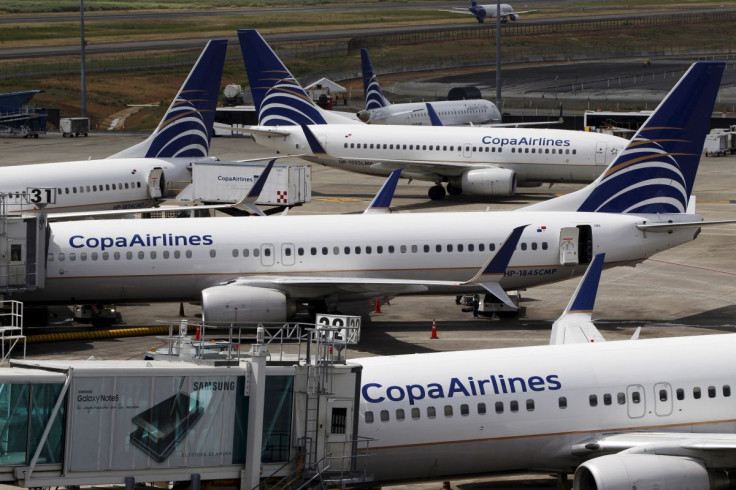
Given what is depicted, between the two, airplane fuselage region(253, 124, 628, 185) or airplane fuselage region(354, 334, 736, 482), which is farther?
airplane fuselage region(253, 124, 628, 185)

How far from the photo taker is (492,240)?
142 ft

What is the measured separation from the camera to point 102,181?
57.3 meters

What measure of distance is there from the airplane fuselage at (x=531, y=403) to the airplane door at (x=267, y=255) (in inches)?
649

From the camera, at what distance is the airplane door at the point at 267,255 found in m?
42.8

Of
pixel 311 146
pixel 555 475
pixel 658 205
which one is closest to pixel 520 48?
pixel 311 146

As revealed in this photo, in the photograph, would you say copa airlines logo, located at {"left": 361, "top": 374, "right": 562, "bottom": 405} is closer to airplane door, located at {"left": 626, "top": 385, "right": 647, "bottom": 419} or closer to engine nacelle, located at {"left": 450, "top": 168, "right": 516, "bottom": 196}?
airplane door, located at {"left": 626, "top": 385, "right": 647, "bottom": 419}

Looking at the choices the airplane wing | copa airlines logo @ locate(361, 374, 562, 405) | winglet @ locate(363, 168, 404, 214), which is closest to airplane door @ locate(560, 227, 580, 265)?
the airplane wing

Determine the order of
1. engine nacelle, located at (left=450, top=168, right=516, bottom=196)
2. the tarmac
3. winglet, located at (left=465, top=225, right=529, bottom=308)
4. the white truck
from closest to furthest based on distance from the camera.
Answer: winglet, located at (left=465, top=225, right=529, bottom=308) < the tarmac < the white truck < engine nacelle, located at (left=450, top=168, right=516, bottom=196)

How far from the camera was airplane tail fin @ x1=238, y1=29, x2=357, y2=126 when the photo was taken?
73.9 meters

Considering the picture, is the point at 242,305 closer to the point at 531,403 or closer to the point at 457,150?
the point at 531,403

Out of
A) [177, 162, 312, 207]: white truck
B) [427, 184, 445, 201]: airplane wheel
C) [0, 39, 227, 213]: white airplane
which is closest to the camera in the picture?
[0, 39, 227, 213]: white airplane

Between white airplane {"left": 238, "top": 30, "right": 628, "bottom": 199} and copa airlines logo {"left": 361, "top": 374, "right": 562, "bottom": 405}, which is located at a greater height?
white airplane {"left": 238, "top": 30, "right": 628, "bottom": 199}

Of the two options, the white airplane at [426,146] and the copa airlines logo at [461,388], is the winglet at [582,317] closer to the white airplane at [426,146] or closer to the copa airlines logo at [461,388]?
the copa airlines logo at [461,388]

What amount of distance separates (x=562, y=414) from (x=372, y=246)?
57.2 ft
